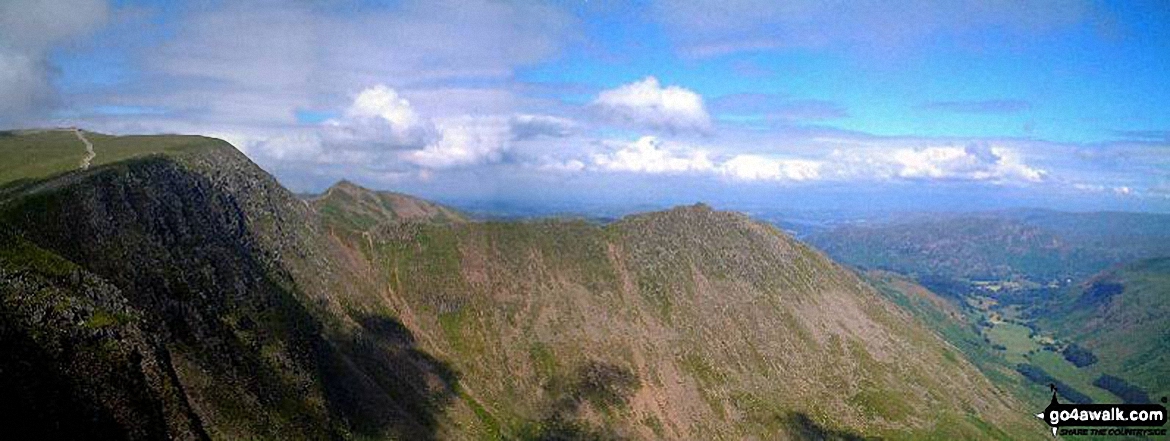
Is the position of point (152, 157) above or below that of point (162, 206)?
above

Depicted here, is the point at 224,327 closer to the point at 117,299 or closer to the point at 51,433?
the point at 117,299

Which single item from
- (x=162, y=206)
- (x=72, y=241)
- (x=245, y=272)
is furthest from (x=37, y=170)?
(x=72, y=241)

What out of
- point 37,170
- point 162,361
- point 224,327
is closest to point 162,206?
point 224,327

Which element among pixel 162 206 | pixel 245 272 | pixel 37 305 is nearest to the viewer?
pixel 37 305

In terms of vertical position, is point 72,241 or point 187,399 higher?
point 72,241

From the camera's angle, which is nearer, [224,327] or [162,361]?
[162,361]

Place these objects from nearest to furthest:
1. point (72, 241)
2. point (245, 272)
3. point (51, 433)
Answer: point (51, 433) → point (72, 241) → point (245, 272)

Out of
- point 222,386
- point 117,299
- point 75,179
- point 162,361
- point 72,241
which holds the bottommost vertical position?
point 222,386

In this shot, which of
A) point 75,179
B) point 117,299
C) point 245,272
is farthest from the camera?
point 245,272

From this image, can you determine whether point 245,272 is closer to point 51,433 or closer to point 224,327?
point 224,327
